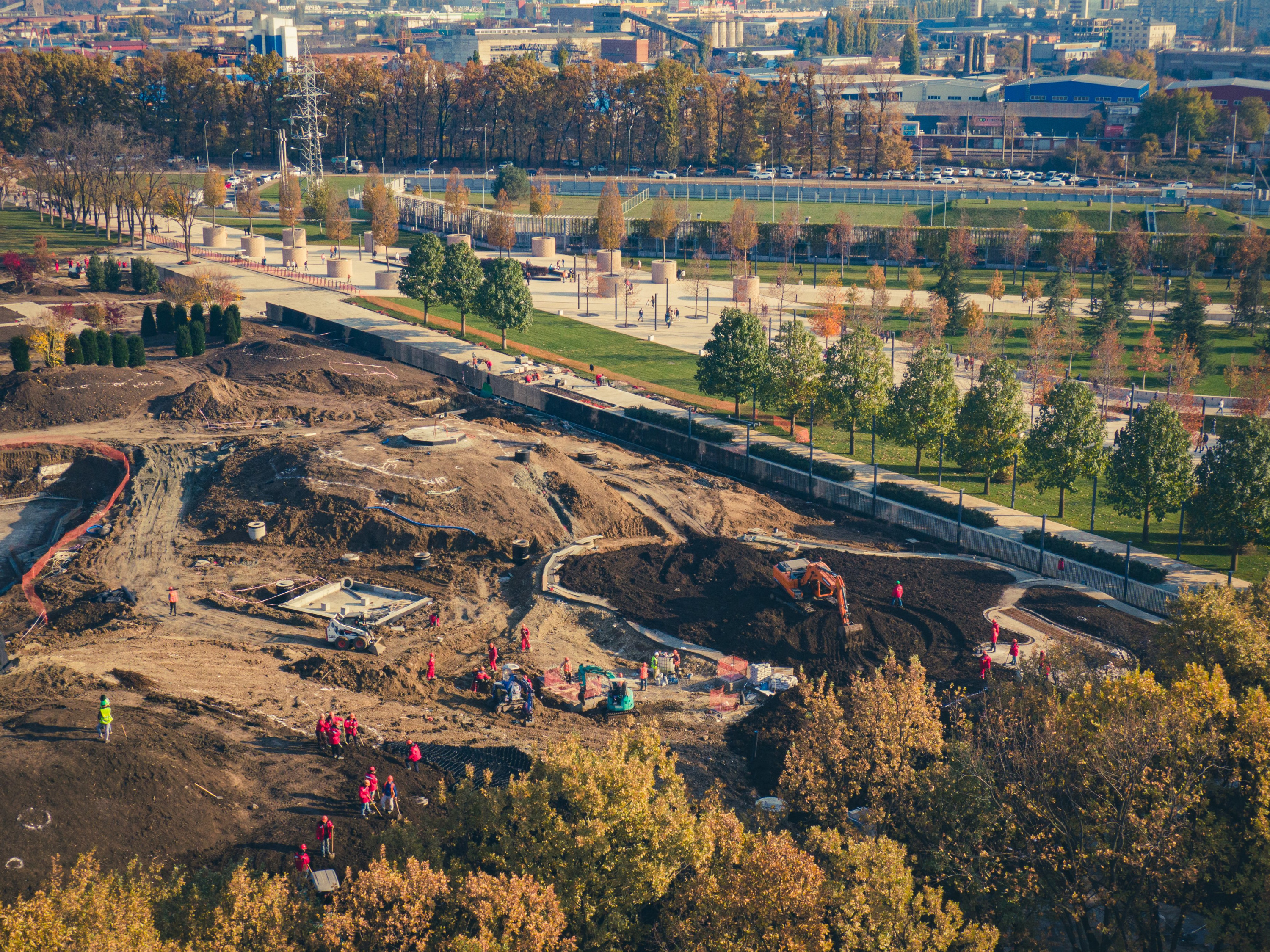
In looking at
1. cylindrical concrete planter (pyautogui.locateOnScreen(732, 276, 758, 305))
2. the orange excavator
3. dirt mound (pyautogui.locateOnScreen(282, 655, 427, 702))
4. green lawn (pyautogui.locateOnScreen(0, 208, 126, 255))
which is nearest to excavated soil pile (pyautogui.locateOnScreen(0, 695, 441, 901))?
dirt mound (pyautogui.locateOnScreen(282, 655, 427, 702))

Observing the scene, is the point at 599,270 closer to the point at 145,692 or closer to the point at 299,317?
the point at 299,317

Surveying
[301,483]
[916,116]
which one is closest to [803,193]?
[916,116]

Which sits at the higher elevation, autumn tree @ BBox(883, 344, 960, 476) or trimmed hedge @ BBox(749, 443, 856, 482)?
autumn tree @ BBox(883, 344, 960, 476)

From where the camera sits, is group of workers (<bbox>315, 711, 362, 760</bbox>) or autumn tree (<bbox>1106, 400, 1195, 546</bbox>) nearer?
Answer: group of workers (<bbox>315, 711, 362, 760</bbox>)

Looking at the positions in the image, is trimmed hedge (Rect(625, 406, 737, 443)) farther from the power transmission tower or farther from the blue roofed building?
the blue roofed building

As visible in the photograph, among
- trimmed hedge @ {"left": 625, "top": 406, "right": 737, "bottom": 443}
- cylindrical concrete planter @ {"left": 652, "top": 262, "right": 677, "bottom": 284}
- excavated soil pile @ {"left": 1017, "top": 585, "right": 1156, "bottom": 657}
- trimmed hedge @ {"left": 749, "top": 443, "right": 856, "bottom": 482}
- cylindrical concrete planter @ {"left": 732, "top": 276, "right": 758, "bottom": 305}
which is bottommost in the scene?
excavated soil pile @ {"left": 1017, "top": 585, "right": 1156, "bottom": 657}

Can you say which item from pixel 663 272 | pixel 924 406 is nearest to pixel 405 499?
pixel 924 406

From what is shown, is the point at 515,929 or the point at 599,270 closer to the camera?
the point at 515,929
